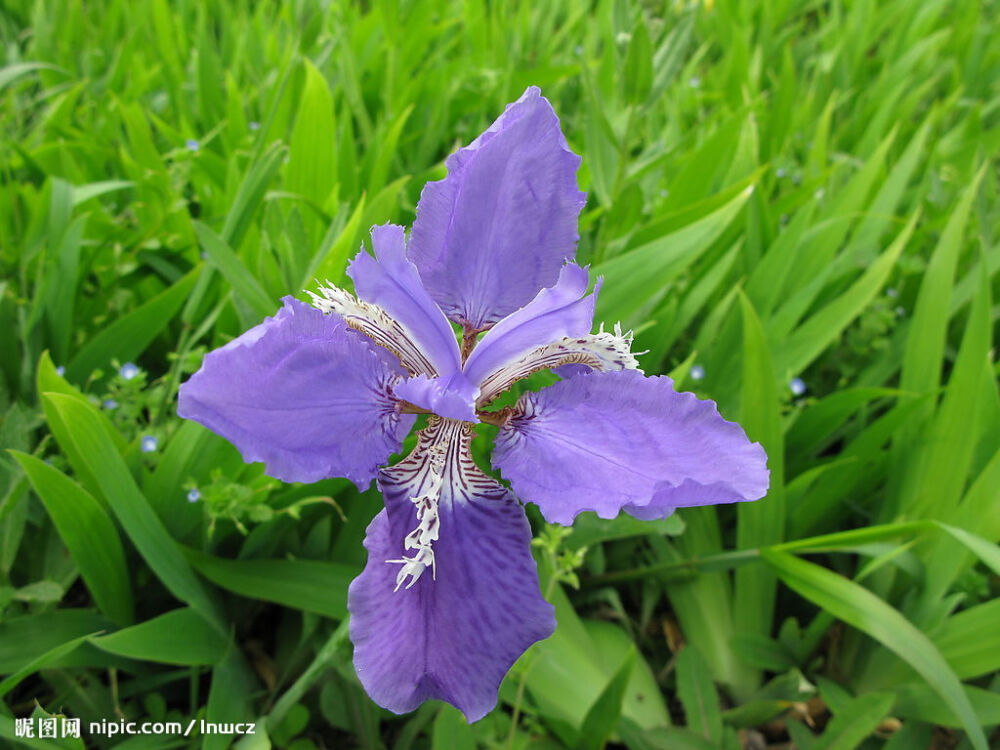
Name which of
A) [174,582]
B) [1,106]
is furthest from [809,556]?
[1,106]

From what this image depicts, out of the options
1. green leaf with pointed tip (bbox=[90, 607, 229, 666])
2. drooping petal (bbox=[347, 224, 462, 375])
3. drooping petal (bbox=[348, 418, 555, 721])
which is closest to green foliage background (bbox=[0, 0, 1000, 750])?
green leaf with pointed tip (bbox=[90, 607, 229, 666])

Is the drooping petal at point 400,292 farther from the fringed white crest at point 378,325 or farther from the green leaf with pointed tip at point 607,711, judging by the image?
the green leaf with pointed tip at point 607,711

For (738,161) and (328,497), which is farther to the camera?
(738,161)

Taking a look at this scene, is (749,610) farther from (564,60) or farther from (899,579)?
(564,60)

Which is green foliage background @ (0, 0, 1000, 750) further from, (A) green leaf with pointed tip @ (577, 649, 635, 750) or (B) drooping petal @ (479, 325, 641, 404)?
(B) drooping petal @ (479, 325, 641, 404)

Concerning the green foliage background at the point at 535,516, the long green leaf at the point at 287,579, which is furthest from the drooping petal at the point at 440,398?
the long green leaf at the point at 287,579

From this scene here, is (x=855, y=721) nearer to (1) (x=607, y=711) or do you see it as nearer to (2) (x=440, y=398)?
(1) (x=607, y=711)
